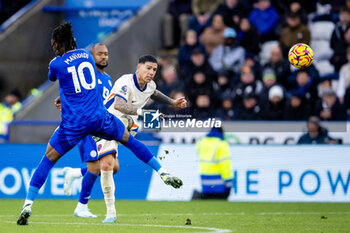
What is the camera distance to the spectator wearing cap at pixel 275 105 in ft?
52.4

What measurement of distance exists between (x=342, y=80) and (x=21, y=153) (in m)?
6.69

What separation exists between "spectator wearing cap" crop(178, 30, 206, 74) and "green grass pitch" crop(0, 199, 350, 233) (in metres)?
4.42

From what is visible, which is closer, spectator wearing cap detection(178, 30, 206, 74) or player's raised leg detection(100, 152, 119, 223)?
player's raised leg detection(100, 152, 119, 223)

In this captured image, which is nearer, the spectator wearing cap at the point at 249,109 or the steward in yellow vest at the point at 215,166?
the steward in yellow vest at the point at 215,166

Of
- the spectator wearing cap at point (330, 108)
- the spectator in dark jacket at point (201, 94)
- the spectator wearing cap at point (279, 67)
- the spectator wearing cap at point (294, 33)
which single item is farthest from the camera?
the spectator wearing cap at point (294, 33)

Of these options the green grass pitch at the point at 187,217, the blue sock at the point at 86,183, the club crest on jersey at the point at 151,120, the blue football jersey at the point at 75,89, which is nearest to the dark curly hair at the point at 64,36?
the blue football jersey at the point at 75,89

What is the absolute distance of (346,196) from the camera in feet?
48.8

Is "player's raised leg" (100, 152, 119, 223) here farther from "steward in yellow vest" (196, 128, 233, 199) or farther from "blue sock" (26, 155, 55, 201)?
"steward in yellow vest" (196, 128, 233, 199)

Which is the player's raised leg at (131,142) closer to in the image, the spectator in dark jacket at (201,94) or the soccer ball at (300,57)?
the soccer ball at (300,57)

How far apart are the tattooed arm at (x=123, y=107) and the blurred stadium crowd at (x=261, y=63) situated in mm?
5322

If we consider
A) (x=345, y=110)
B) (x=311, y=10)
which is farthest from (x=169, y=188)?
(x=311, y=10)

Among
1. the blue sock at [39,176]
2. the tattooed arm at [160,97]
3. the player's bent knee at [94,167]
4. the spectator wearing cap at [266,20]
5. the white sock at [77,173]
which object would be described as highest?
the spectator wearing cap at [266,20]

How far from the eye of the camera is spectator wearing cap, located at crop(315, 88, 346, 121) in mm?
15742

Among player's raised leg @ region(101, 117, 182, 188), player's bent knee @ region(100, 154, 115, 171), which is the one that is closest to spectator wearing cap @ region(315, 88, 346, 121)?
player's bent knee @ region(100, 154, 115, 171)
